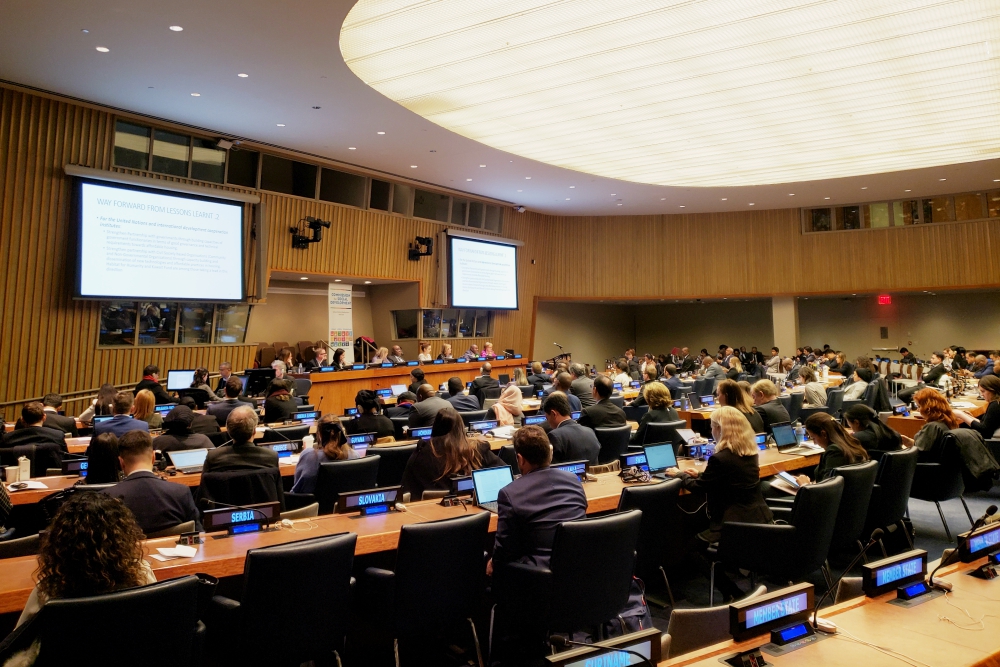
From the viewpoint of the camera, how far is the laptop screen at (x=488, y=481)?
383cm

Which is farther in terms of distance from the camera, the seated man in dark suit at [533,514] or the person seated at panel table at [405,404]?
the person seated at panel table at [405,404]

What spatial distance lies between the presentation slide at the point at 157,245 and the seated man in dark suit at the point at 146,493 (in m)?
7.64

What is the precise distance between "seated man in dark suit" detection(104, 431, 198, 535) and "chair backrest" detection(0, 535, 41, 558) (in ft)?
1.20

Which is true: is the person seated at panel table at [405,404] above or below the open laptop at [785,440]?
above

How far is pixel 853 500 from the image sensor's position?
13.4 ft

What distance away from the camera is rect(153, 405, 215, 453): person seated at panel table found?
5.41 metres

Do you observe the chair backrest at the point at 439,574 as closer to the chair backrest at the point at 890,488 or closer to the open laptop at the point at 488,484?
the open laptop at the point at 488,484

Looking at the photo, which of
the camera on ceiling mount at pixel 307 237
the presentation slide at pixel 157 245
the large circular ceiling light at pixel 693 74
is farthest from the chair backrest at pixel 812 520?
the camera on ceiling mount at pixel 307 237

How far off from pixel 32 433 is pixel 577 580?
15.9 feet

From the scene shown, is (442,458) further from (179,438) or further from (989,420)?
(989,420)

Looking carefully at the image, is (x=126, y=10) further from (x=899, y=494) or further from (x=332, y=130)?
(x=899, y=494)

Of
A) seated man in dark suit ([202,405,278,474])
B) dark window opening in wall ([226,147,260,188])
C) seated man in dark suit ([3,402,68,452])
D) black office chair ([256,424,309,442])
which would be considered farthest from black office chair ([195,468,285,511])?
dark window opening in wall ([226,147,260,188])

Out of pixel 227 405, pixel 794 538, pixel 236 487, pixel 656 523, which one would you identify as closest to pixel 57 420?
pixel 227 405

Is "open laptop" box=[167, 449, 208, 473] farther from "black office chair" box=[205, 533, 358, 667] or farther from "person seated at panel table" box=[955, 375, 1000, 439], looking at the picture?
"person seated at panel table" box=[955, 375, 1000, 439]
